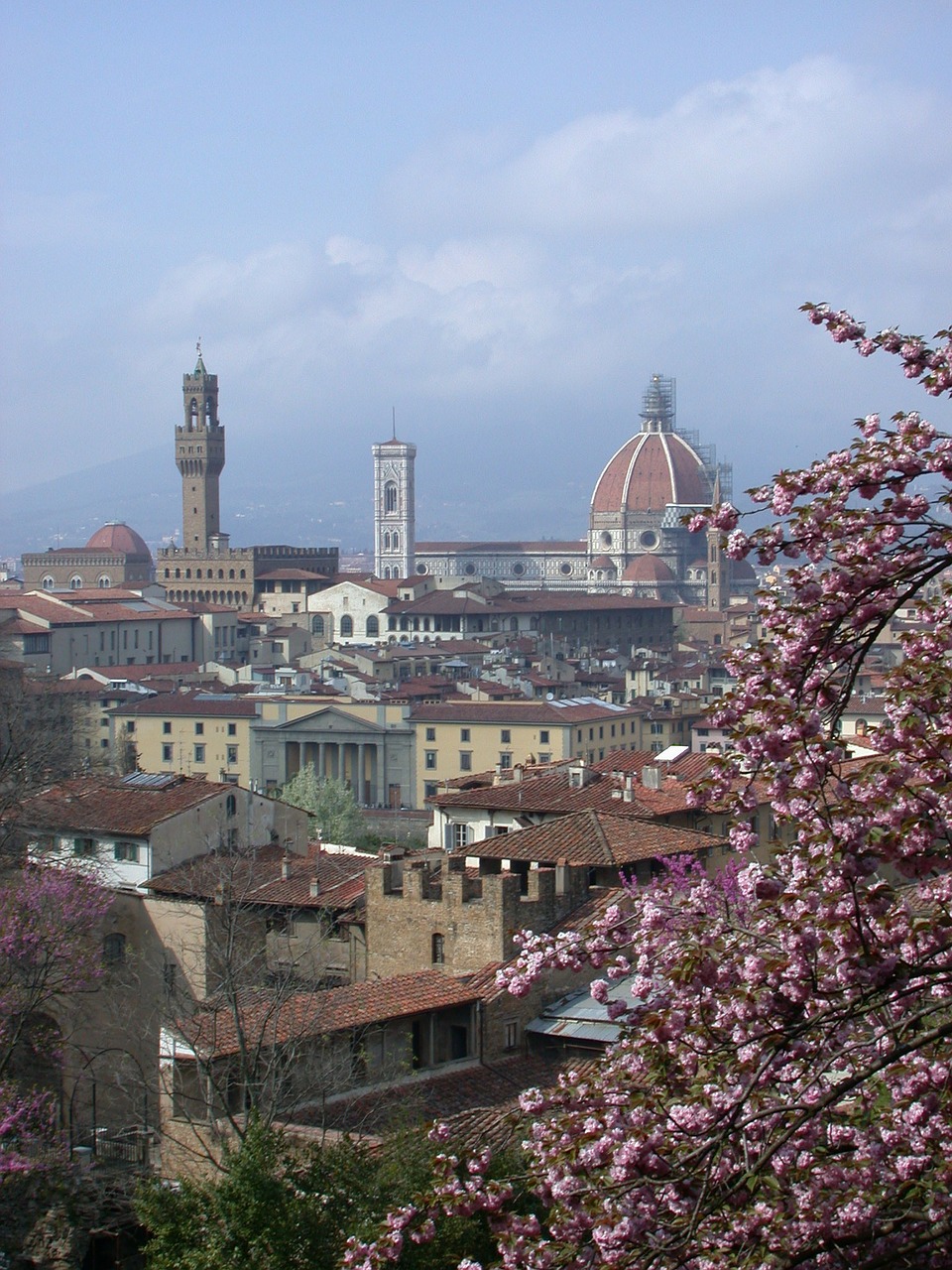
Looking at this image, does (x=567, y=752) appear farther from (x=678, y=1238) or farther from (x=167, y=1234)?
(x=678, y=1238)

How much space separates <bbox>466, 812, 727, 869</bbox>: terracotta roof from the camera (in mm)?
18125

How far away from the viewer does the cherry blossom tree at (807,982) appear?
16.9 feet

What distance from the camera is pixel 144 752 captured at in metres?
52.0

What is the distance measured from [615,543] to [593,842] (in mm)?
133574

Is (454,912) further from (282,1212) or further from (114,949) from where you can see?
(282,1212)

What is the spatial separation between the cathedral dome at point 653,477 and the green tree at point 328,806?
110 metres

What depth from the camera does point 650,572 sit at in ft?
455

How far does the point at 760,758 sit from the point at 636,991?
111 cm

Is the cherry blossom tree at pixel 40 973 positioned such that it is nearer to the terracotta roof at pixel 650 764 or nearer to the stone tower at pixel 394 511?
the terracotta roof at pixel 650 764

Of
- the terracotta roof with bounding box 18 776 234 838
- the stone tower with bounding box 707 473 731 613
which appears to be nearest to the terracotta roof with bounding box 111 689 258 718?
the terracotta roof with bounding box 18 776 234 838

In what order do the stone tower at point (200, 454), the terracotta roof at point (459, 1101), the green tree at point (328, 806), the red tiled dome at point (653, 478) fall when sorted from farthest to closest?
the red tiled dome at point (653, 478)
the stone tower at point (200, 454)
the green tree at point (328, 806)
the terracotta roof at point (459, 1101)

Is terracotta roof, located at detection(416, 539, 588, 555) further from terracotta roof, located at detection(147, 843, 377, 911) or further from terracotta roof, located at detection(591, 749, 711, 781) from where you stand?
terracotta roof, located at detection(147, 843, 377, 911)

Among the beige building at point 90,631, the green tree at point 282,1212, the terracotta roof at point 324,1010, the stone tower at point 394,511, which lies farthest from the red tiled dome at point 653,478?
the green tree at point 282,1212

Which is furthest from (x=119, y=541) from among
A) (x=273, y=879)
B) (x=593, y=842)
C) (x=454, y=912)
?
(x=454, y=912)
